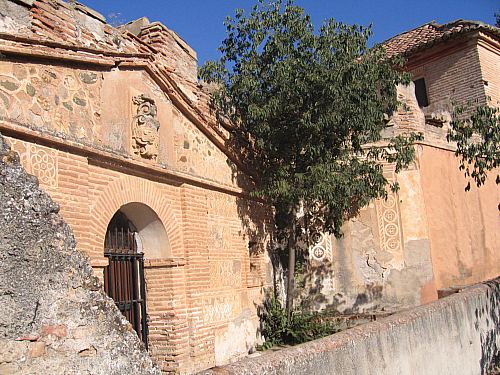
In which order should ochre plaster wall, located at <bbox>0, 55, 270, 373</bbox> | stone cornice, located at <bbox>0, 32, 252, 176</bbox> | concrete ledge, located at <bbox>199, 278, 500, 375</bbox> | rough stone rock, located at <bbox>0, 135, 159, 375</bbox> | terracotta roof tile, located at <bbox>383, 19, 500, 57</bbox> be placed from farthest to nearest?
1. terracotta roof tile, located at <bbox>383, 19, 500, 57</bbox>
2. ochre plaster wall, located at <bbox>0, 55, 270, 373</bbox>
3. stone cornice, located at <bbox>0, 32, 252, 176</bbox>
4. concrete ledge, located at <bbox>199, 278, 500, 375</bbox>
5. rough stone rock, located at <bbox>0, 135, 159, 375</bbox>

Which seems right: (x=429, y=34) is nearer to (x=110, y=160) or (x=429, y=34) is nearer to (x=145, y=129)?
(x=145, y=129)

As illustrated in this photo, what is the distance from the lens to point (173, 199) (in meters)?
7.49

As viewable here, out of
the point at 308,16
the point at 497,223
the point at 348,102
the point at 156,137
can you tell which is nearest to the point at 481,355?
the point at 348,102

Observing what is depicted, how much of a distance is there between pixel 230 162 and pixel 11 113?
14.4ft

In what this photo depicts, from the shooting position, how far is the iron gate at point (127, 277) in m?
6.74

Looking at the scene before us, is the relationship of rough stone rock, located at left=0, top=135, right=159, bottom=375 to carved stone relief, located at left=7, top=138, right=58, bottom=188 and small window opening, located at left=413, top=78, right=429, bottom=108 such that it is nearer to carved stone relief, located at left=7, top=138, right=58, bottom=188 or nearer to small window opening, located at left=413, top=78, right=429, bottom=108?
carved stone relief, located at left=7, top=138, right=58, bottom=188

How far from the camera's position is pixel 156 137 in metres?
7.00

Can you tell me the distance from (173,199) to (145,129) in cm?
120

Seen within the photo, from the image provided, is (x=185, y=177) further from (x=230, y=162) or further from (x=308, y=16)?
(x=308, y=16)

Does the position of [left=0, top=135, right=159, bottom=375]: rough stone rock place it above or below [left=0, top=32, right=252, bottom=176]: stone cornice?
below

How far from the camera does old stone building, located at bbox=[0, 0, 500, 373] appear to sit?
560 centimetres

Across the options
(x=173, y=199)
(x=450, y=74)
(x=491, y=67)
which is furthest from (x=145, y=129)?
(x=491, y=67)

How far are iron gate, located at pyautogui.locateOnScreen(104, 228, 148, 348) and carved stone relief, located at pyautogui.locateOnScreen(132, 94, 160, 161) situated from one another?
112 cm

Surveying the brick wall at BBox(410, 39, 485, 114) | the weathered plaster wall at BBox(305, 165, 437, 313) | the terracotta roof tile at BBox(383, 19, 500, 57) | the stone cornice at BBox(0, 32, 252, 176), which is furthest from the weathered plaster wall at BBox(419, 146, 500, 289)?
the terracotta roof tile at BBox(383, 19, 500, 57)
